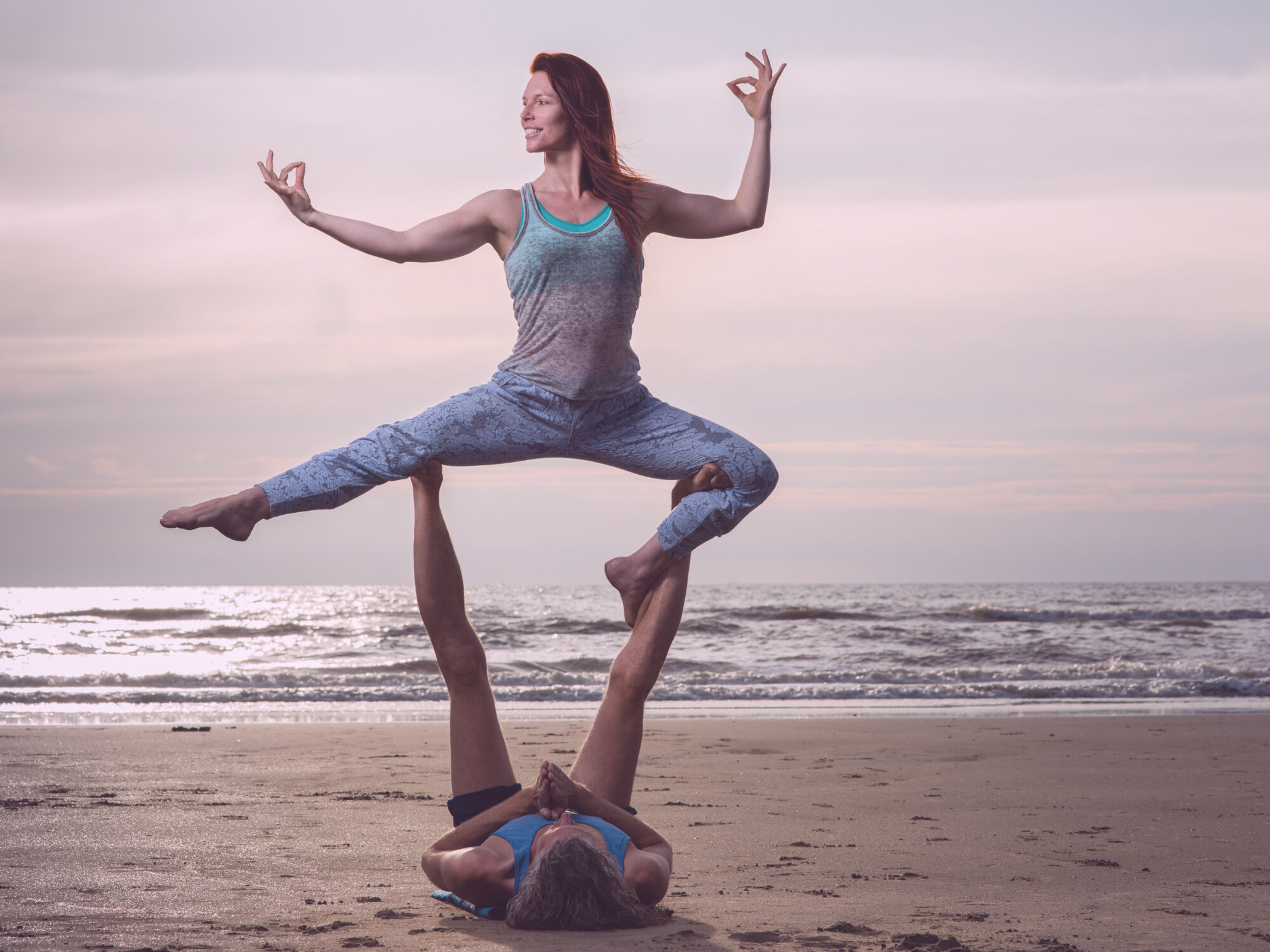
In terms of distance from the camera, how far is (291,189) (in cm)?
365

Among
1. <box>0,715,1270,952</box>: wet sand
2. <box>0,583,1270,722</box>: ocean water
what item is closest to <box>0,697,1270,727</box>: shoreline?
<box>0,583,1270,722</box>: ocean water

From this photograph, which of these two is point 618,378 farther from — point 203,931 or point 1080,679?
point 1080,679

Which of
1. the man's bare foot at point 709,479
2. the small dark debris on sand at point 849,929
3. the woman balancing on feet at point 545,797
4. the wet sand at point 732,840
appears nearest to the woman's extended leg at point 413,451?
the woman balancing on feet at point 545,797

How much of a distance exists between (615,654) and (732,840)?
43.9 ft

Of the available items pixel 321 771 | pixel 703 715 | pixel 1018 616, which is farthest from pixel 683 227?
pixel 1018 616

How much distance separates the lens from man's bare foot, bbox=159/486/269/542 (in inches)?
132

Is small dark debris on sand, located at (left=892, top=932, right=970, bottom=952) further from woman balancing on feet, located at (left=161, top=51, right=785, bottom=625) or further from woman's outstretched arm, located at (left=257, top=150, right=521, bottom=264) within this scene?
woman's outstretched arm, located at (left=257, top=150, right=521, bottom=264)

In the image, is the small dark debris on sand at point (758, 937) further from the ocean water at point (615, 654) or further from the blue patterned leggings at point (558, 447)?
the ocean water at point (615, 654)

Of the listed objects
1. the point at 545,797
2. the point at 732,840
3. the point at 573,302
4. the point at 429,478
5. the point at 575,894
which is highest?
the point at 573,302

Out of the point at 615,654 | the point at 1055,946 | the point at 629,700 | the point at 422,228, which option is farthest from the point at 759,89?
the point at 615,654

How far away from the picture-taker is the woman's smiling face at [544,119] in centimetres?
370

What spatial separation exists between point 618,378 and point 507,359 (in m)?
0.38

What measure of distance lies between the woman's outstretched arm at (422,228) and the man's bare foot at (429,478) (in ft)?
2.22

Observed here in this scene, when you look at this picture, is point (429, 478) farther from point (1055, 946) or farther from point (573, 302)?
point (1055, 946)
